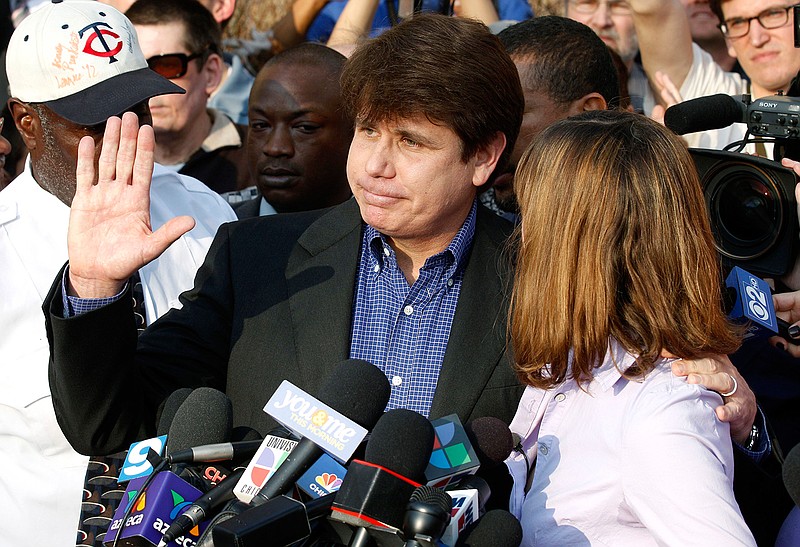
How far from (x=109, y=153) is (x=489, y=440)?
4.43ft

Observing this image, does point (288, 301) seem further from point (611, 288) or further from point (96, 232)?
point (611, 288)

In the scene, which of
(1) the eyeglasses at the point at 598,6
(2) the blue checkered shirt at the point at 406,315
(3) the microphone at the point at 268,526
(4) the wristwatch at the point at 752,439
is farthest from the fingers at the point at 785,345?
(1) the eyeglasses at the point at 598,6

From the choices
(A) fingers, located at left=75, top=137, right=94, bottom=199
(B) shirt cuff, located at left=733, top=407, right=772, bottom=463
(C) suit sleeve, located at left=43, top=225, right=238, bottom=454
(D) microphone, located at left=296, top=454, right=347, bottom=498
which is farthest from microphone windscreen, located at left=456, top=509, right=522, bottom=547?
(A) fingers, located at left=75, top=137, right=94, bottom=199

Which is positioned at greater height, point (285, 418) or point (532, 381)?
point (285, 418)

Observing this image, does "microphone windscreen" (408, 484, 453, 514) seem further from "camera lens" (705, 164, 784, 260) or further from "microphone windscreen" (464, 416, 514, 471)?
"camera lens" (705, 164, 784, 260)

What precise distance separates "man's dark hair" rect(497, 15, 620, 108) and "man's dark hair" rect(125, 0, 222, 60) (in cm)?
184

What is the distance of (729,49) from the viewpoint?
182 inches

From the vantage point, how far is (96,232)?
9.04 feet

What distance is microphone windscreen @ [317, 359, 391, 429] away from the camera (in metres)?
2.02

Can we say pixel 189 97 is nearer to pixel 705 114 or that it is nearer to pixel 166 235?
pixel 166 235

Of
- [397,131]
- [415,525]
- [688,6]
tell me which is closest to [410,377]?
[397,131]

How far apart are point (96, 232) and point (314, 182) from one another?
1.85 metres

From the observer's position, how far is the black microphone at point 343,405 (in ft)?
6.15

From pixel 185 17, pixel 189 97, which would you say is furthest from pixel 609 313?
pixel 185 17
